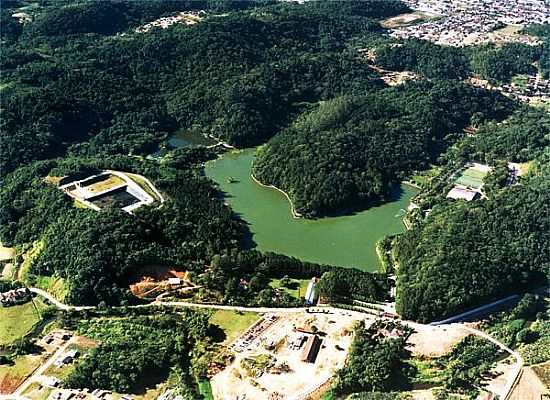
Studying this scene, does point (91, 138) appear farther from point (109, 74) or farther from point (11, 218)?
point (11, 218)

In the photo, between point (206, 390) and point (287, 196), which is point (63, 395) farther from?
point (287, 196)

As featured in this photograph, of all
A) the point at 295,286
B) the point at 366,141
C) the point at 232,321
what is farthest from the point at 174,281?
the point at 366,141

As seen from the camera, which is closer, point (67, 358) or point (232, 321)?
point (67, 358)

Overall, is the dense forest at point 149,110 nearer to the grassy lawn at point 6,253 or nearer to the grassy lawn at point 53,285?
the grassy lawn at point 53,285

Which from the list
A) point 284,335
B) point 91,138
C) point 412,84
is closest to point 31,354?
point 284,335

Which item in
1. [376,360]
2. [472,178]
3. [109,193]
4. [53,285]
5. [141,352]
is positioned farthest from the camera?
[472,178]

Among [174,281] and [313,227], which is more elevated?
[174,281]
